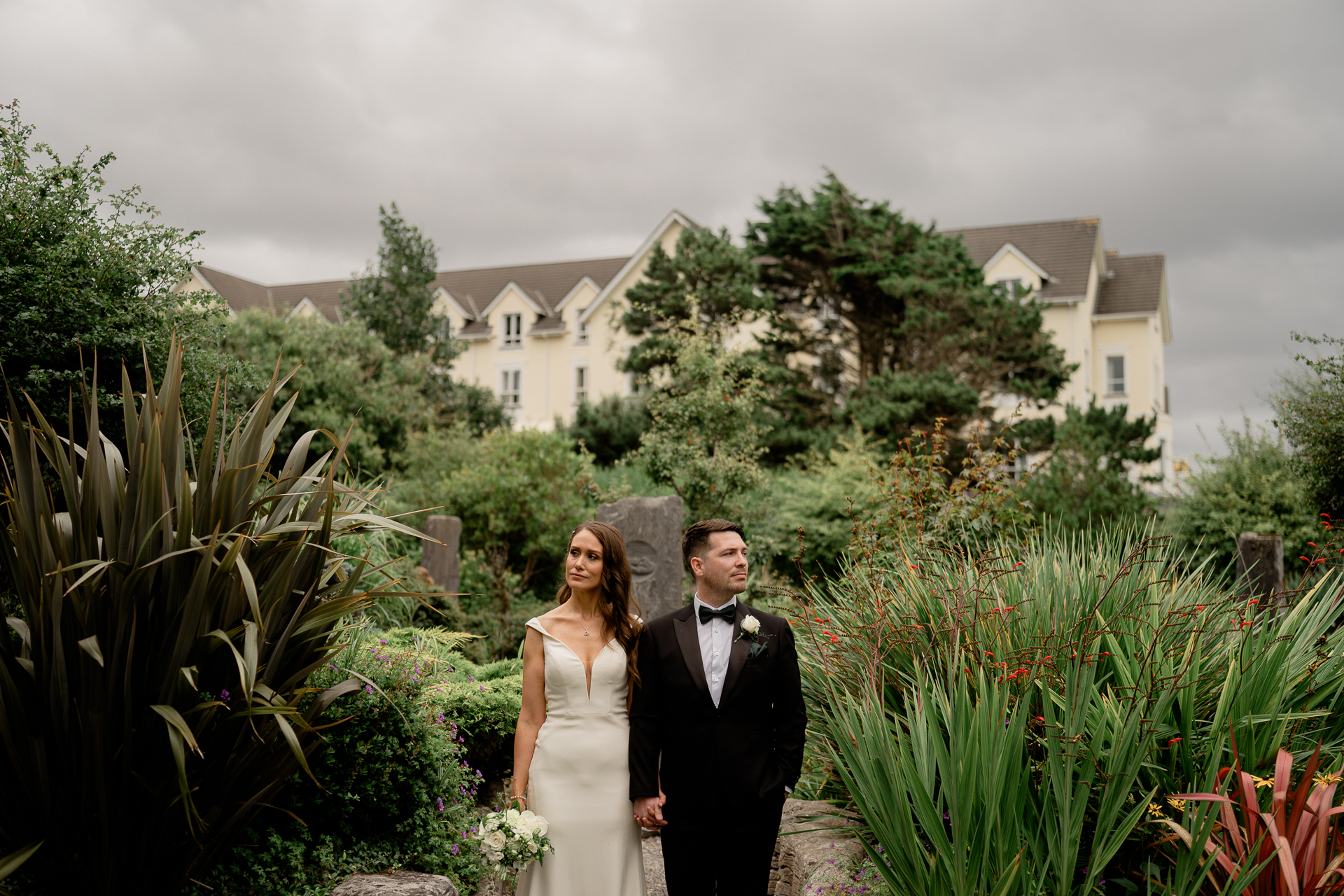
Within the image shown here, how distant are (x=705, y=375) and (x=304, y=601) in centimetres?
931

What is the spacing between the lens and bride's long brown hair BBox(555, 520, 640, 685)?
3.83m

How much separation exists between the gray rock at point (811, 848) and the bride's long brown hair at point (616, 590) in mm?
1253

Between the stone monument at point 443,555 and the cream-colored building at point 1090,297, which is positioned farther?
the cream-colored building at point 1090,297

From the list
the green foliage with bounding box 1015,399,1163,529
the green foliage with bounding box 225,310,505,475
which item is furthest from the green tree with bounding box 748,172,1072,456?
the green foliage with bounding box 225,310,505,475

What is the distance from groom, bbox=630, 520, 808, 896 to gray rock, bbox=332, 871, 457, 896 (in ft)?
3.40

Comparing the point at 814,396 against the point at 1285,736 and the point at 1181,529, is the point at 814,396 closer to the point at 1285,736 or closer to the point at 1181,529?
the point at 1181,529

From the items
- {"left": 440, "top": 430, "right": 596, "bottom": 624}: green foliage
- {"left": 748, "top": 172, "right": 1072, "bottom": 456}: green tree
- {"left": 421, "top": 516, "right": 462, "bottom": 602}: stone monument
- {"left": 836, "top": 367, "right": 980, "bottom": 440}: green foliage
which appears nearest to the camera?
{"left": 421, "top": 516, "right": 462, "bottom": 602}: stone monument

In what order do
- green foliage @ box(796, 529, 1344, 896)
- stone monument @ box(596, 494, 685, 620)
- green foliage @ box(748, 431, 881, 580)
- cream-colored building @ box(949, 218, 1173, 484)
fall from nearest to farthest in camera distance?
green foliage @ box(796, 529, 1344, 896) < stone monument @ box(596, 494, 685, 620) < green foliage @ box(748, 431, 881, 580) < cream-colored building @ box(949, 218, 1173, 484)

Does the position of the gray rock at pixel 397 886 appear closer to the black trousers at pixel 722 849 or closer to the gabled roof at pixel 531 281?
the black trousers at pixel 722 849

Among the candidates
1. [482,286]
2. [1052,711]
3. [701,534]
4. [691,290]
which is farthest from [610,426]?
[1052,711]

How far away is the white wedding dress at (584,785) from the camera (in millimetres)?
3582

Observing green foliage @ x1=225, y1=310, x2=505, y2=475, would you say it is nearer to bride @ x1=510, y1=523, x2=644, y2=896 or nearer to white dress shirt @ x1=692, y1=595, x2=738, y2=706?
bride @ x1=510, y1=523, x2=644, y2=896

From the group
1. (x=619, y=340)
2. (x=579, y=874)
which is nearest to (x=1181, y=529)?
(x=579, y=874)

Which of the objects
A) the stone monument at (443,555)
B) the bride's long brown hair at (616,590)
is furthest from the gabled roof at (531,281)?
the bride's long brown hair at (616,590)
